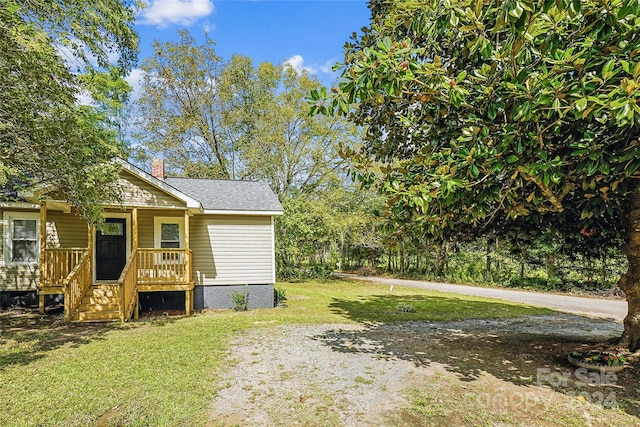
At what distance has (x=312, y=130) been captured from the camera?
20234mm

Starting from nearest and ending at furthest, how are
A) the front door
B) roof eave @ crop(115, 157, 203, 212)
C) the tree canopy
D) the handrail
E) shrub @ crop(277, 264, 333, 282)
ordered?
the handrail
roof eave @ crop(115, 157, 203, 212)
the front door
the tree canopy
shrub @ crop(277, 264, 333, 282)

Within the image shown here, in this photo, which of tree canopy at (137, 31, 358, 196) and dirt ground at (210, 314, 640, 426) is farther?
tree canopy at (137, 31, 358, 196)

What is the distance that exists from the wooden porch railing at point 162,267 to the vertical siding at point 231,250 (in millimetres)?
800

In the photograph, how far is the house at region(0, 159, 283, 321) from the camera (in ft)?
30.3

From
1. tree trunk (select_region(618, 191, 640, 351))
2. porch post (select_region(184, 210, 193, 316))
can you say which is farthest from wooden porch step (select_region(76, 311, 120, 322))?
tree trunk (select_region(618, 191, 640, 351))

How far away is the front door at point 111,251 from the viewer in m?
10.8

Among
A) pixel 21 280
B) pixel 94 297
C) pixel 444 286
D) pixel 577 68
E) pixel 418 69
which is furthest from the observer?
pixel 444 286

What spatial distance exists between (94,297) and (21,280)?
295cm

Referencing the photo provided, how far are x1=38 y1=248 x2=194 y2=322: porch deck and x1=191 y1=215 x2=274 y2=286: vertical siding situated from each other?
815 mm

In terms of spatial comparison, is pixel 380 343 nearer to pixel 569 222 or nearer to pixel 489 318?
pixel 569 222

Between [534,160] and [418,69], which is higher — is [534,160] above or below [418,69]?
below

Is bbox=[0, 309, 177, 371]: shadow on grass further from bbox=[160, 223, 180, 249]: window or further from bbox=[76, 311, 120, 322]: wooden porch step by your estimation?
bbox=[160, 223, 180, 249]: window

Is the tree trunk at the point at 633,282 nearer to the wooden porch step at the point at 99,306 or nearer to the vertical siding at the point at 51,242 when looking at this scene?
the wooden porch step at the point at 99,306

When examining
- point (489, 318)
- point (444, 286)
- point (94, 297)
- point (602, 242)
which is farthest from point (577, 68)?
point (444, 286)
